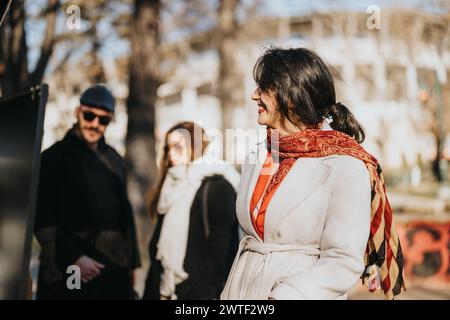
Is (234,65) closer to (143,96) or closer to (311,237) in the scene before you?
(143,96)

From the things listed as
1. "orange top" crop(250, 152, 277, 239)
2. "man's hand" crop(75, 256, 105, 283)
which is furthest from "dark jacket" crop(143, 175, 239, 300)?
"orange top" crop(250, 152, 277, 239)

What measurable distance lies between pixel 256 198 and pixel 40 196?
2098mm

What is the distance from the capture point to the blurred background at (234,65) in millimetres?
10516

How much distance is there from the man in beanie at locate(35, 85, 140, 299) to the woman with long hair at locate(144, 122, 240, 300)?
0.25 meters

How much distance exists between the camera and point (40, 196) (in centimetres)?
414

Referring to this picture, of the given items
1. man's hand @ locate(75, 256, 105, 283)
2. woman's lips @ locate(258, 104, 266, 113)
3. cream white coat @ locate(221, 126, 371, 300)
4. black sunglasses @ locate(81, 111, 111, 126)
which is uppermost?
black sunglasses @ locate(81, 111, 111, 126)

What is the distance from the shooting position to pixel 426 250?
11.7 meters

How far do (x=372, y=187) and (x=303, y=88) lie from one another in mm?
468

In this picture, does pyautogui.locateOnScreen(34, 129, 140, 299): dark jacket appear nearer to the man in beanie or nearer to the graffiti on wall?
the man in beanie

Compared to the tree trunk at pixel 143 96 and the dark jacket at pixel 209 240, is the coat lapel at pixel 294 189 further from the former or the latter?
the tree trunk at pixel 143 96

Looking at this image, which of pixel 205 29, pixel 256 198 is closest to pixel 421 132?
pixel 205 29

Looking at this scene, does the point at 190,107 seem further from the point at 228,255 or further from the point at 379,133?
the point at 228,255

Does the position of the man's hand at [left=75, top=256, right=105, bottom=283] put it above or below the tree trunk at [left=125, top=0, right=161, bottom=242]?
below

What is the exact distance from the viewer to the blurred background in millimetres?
10516
